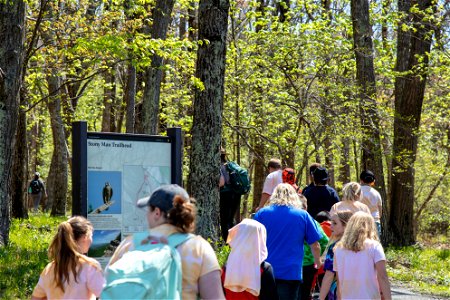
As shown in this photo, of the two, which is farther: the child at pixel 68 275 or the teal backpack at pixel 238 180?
the teal backpack at pixel 238 180

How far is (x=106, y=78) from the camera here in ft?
108

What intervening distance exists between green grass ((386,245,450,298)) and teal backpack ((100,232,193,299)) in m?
10.1

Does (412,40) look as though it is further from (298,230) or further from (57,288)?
(57,288)

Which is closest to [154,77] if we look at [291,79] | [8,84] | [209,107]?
[291,79]

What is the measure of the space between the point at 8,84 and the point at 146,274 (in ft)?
30.9

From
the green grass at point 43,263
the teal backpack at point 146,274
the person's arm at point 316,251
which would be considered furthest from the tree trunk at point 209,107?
the teal backpack at point 146,274

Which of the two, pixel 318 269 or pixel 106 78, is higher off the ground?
pixel 106 78

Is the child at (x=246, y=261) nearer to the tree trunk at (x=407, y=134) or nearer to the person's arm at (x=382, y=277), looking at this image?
the person's arm at (x=382, y=277)

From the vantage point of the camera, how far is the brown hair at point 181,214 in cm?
438

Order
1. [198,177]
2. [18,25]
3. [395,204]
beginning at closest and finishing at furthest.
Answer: [198,177] → [18,25] → [395,204]

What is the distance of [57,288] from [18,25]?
8128mm

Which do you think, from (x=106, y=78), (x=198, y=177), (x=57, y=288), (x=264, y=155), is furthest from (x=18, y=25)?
(x=106, y=78)

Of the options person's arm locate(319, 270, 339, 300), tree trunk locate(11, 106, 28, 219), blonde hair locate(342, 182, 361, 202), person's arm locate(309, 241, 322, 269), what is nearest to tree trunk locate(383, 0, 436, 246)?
tree trunk locate(11, 106, 28, 219)

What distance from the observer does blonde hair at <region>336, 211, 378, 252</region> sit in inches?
277
